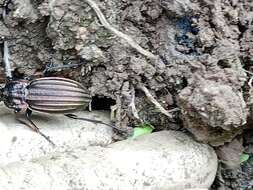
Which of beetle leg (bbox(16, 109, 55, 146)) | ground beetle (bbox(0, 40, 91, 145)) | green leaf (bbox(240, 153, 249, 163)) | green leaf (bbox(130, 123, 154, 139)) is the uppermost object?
ground beetle (bbox(0, 40, 91, 145))

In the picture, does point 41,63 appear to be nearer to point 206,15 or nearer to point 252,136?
point 206,15

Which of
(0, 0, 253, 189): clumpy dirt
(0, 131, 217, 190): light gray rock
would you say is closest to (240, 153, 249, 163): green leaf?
(0, 0, 253, 189): clumpy dirt

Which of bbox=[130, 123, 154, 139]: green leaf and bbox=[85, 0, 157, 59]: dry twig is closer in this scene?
bbox=[85, 0, 157, 59]: dry twig

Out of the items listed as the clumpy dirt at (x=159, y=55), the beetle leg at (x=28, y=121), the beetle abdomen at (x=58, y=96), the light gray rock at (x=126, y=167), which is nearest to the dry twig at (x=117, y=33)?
the clumpy dirt at (x=159, y=55)

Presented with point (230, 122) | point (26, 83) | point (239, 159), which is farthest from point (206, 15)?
point (26, 83)

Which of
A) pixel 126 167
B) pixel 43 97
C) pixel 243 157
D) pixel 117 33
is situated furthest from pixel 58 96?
pixel 243 157

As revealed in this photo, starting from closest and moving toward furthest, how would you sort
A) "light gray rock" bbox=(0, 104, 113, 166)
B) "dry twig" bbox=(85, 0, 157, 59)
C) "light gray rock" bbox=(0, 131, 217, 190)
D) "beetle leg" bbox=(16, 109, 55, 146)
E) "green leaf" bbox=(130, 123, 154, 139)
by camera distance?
"light gray rock" bbox=(0, 131, 217, 190) < "light gray rock" bbox=(0, 104, 113, 166) < "beetle leg" bbox=(16, 109, 55, 146) < "dry twig" bbox=(85, 0, 157, 59) < "green leaf" bbox=(130, 123, 154, 139)

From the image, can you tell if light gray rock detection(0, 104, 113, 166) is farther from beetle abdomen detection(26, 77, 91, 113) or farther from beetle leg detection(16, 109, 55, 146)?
beetle abdomen detection(26, 77, 91, 113)
